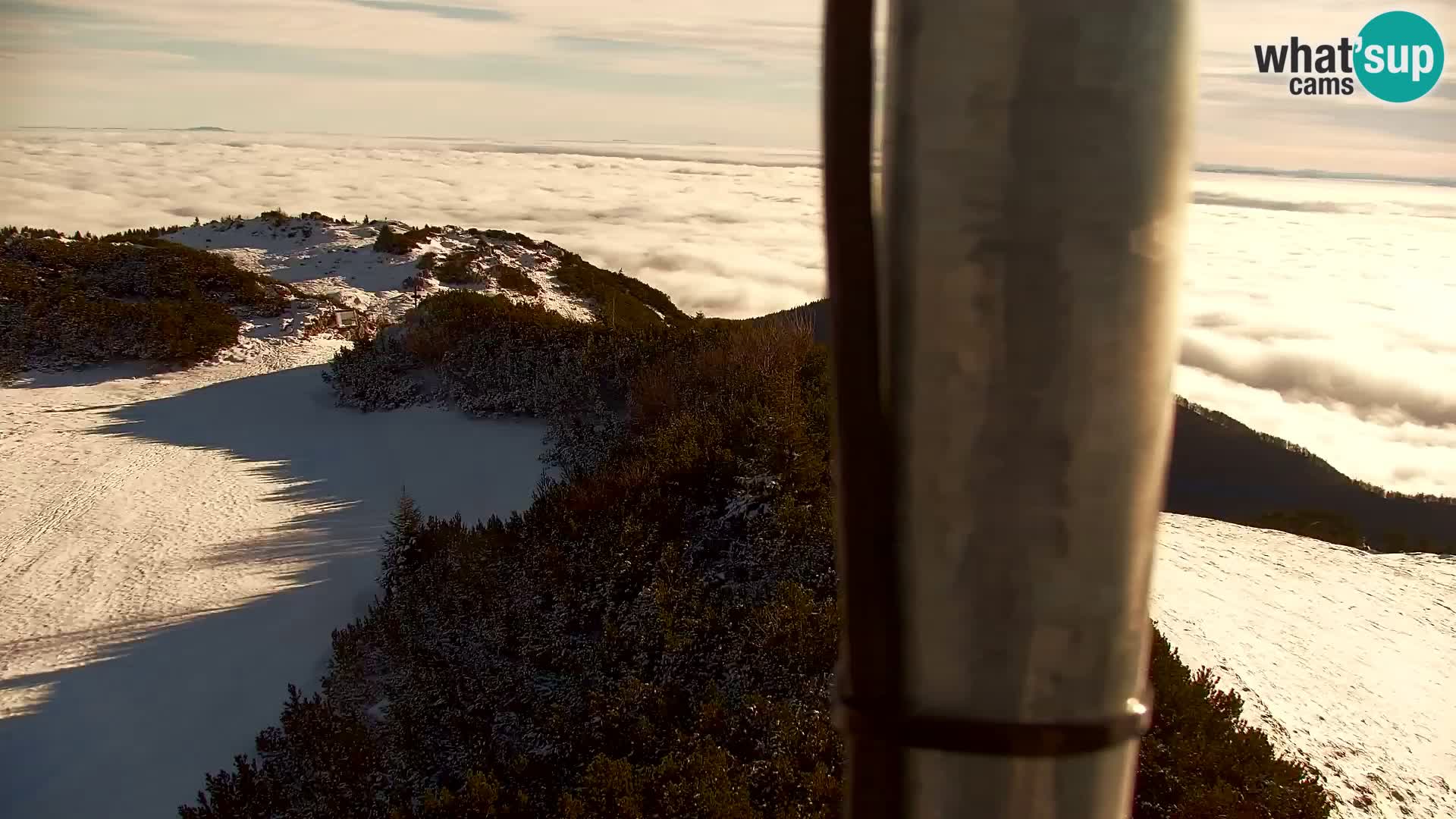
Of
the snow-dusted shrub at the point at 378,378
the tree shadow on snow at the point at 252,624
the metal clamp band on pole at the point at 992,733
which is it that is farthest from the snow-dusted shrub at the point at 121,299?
the metal clamp band on pole at the point at 992,733

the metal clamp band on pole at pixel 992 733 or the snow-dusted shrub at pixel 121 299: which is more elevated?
the metal clamp band on pole at pixel 992 733

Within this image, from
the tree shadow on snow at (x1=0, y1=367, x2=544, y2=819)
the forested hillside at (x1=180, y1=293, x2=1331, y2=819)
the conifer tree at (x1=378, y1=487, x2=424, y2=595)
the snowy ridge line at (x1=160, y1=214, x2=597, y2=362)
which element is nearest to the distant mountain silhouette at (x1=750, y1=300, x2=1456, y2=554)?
the forested hillside at (x1=180, y1=293, x2=1331, y2=819)

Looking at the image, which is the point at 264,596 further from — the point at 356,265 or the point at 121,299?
the point at 356,265

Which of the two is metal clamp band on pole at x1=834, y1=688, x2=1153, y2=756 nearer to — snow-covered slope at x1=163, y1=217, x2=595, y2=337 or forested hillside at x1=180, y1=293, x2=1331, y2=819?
forested hillside at x1=180, y1=293, x2=1331, y2=819

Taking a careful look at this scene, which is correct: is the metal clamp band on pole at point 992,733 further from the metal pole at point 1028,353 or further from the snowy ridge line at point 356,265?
the snowy ridge line at point 356,265

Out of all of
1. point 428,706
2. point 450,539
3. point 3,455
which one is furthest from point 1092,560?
point 3,455
